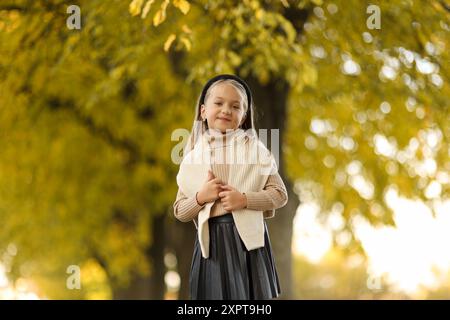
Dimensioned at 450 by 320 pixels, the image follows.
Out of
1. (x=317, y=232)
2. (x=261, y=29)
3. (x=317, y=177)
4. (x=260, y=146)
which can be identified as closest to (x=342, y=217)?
(x=317, y=177)

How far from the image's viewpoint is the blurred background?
7543 mm

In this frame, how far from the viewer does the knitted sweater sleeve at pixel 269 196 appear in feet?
11.6

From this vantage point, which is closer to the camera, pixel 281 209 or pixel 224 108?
pixel 224 108

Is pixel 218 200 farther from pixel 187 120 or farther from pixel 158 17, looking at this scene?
pixel 187 120

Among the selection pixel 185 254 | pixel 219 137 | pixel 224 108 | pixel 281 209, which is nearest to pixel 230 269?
pixel 219 137

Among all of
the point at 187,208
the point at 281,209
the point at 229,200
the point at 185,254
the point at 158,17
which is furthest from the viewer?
the point at 185,254

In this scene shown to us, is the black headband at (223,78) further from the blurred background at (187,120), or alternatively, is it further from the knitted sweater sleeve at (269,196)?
the blurred background at (187,120)

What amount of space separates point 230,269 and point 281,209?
4764mm

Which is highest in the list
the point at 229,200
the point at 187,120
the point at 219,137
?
the point at 187,120

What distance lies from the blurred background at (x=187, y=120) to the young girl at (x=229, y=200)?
6.94ft

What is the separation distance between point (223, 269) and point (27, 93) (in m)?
6.42

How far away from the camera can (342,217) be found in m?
11.9

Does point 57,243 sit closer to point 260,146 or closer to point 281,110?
point 281,110

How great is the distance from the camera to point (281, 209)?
27.1 ft
